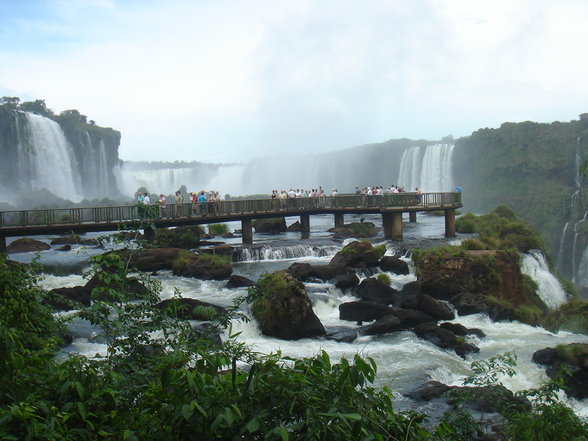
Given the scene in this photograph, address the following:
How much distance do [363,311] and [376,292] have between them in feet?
6.98

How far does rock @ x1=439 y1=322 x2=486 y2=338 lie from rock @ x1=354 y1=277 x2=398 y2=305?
255 centimetres

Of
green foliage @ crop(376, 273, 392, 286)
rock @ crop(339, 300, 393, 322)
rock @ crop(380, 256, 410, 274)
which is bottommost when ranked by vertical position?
rock @ crop(339, 300, 393, 322)

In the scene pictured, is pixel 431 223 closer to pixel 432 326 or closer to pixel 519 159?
pixel 432 326

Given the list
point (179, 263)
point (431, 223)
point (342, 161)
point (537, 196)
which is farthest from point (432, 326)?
point (342, 161)

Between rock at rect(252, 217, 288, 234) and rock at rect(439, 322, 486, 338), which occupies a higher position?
rock at rect(252, 217, 288, 234)

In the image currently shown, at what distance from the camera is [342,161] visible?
9175 cm

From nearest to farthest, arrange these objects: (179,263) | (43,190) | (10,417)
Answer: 1. (10,417)
2. (179,263)
3. (43,190)

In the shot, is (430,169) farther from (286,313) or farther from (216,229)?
(286,313)

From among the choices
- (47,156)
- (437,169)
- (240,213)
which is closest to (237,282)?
(240,213)

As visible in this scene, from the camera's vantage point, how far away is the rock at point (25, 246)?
87.8 ft

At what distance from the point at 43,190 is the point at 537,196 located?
52.7 metres

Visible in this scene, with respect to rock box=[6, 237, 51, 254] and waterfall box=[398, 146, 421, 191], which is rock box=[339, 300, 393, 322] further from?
waterfall box=[398, 146, 421, 191]

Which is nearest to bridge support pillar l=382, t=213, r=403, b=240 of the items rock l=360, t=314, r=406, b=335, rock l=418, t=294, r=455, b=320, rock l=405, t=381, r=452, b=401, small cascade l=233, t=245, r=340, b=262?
small cascade l=233, t=245, r=340, b=262

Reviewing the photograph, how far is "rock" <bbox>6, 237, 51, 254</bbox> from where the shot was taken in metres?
26.8
